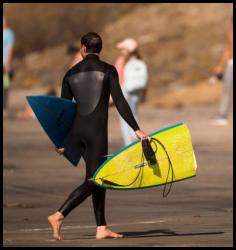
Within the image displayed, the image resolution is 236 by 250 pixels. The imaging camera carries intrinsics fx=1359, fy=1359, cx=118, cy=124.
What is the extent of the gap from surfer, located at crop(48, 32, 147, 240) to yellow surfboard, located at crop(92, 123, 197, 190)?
0.64ft

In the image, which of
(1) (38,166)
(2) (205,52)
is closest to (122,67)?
(1) (38,166)

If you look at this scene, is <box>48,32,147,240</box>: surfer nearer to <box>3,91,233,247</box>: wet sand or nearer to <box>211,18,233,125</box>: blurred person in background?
<box>3,91,233,247</box>: wet sand

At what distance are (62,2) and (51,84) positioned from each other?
10.5 metres

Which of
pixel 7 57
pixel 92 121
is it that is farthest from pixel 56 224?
pixel 7 57

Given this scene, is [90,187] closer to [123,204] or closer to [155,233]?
[155,233]

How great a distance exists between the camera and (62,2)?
174 feet

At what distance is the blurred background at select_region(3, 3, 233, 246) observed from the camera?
1207cm

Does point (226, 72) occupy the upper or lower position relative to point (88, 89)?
upper

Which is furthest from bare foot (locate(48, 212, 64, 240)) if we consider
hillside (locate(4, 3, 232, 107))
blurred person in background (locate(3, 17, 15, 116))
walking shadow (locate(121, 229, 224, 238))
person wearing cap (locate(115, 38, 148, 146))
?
hillside (locate(4, 3, 232, 107))

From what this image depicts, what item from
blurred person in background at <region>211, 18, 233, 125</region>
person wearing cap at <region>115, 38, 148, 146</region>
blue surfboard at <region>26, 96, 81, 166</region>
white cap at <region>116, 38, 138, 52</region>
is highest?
blurred person in background at <region>211, 18, 233, 125</region>

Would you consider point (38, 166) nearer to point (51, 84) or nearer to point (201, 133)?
point (201, 133)

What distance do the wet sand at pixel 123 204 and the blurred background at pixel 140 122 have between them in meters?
0.01

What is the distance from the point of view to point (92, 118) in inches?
441

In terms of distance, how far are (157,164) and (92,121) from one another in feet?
2.16
